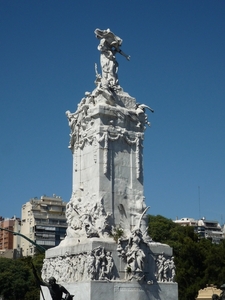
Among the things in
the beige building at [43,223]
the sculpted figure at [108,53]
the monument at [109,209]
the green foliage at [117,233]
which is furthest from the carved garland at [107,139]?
the beige building at [43,223]

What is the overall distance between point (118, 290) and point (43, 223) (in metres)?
62.7

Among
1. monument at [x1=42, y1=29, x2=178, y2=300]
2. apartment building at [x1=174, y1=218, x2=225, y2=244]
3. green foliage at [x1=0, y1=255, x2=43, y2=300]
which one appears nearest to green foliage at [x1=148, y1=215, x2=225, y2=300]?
monument at [x1=42, y1=29, x2=178, y2=300]

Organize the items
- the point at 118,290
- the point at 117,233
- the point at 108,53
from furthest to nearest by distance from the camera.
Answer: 1. the point at 108,53
2. the point at 117,233
3. the point at 118,290

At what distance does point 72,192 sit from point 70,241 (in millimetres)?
2352

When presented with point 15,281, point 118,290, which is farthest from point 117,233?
point 15,281

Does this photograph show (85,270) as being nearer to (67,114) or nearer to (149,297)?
(149,297)

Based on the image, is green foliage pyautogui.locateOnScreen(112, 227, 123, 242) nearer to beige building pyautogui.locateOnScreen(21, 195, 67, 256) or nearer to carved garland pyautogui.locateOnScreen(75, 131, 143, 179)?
carved garland pyautogui.locateOnScreen(75, 131, 143, 179)

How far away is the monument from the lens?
18.5 m

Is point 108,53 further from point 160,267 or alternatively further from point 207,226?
point 207,226

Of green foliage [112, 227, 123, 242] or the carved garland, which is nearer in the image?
green foliage [112, 227, 123, 242]

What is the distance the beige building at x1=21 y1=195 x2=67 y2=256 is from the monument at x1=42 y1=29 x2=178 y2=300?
56695mm

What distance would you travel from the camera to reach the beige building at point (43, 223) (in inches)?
3068

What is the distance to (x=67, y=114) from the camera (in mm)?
22688

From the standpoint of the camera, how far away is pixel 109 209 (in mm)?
19641
